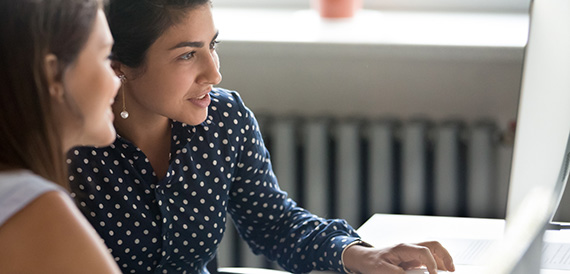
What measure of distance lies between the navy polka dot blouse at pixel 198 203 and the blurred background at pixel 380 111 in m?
0.78

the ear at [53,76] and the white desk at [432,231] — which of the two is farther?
the white desk at [432,231]

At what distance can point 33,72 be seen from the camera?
0.79 metres

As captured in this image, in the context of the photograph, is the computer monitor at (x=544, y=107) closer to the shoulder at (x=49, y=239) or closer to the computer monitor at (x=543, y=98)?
the computer monitor at (x=543, y=98)

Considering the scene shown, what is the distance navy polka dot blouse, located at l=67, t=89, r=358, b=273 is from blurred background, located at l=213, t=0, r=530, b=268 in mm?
777

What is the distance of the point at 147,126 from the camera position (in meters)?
1.37

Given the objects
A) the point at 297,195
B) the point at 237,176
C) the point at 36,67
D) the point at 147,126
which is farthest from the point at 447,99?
the point at 36,67

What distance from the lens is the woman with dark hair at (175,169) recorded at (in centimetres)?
127

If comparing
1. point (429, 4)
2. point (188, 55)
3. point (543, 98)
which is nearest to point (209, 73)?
point (188, 55)

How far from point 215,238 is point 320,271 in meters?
0.21

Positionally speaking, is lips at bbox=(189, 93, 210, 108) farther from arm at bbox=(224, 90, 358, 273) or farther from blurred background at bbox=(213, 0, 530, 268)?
blurred background at bbox=(213, 0, 530, 268)

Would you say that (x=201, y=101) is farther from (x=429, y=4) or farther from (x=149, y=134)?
(x=429, y=4)

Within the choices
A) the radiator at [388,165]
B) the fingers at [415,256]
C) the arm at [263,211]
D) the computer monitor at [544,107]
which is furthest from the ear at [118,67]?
the radiator at [388,165]

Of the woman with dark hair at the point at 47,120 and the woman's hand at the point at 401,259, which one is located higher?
the woman with dark hair at the point at 47,120

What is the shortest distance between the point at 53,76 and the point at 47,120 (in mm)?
47
